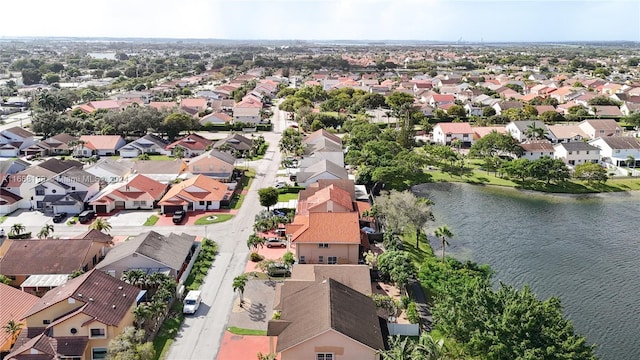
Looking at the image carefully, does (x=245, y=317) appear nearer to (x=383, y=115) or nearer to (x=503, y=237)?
(x=503, y=237)

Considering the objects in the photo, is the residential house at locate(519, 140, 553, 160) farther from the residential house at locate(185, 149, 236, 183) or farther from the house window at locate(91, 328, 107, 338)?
the house window at locate(91, 328, 107, 338)

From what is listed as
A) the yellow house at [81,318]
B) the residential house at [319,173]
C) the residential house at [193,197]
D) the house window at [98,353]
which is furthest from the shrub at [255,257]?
the residential house at [319,173]

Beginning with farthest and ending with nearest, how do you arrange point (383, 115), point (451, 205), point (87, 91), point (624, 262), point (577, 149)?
point (87, 91) < point (383, 115) < point (577, 149) < point (451, 205) < point (624, 262)

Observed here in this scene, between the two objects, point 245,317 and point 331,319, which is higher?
point 331,319

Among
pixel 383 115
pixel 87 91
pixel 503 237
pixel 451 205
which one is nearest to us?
pixel 503 237

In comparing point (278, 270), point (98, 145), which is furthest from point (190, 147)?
point (278, 270)

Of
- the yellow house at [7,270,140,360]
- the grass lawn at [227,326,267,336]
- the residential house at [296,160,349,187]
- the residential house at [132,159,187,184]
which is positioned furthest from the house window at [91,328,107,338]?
the residential house at [132,159,187,184]

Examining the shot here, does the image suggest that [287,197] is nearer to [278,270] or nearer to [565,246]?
[278,270]

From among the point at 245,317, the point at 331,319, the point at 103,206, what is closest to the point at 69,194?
the point at 103,206
